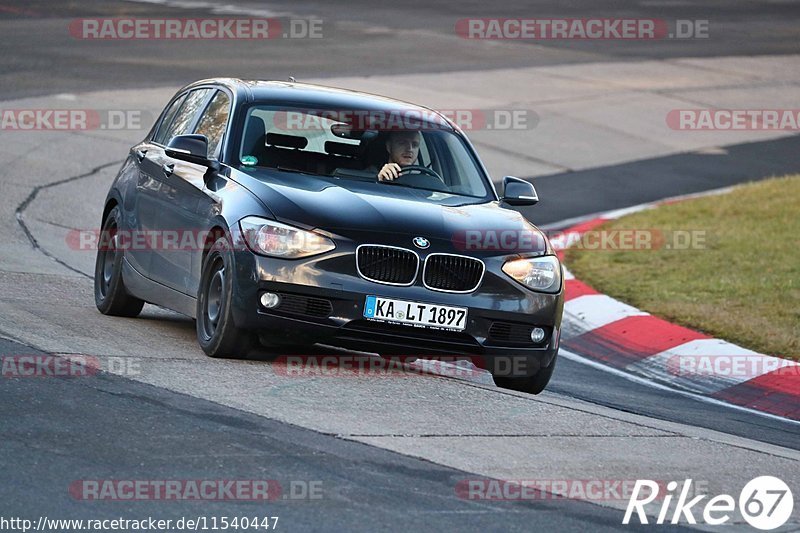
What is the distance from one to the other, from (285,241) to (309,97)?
1.70m

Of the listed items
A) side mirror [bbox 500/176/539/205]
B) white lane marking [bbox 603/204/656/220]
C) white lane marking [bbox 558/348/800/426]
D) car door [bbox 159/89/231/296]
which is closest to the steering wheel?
side mirror [bbox 500/176/539/205]

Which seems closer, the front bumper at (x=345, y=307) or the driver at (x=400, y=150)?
the front bumper at (x=345, y=307)

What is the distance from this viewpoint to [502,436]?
735 cm

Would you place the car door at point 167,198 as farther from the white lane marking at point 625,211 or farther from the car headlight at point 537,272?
the white lane marking at point 625,211

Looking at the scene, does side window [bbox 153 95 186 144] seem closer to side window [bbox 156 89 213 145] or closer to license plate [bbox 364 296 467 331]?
→ side window [bbox 156 89 213 145]

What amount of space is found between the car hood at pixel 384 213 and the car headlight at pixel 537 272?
0.27 feet

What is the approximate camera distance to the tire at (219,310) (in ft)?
27.6

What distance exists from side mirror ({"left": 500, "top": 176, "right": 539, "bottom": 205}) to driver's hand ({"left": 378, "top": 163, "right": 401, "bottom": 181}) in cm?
67

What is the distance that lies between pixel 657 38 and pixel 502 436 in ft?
86.2

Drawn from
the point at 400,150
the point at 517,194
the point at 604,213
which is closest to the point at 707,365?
the point at 517,194

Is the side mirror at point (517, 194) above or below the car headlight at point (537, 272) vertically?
above

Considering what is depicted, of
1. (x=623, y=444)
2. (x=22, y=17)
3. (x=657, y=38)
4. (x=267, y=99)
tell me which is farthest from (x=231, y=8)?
(x=623, y=444)

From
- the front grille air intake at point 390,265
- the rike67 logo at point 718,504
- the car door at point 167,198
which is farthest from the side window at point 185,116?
the rike67 logo at point 718,504

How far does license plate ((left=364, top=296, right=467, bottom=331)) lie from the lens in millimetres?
8242
